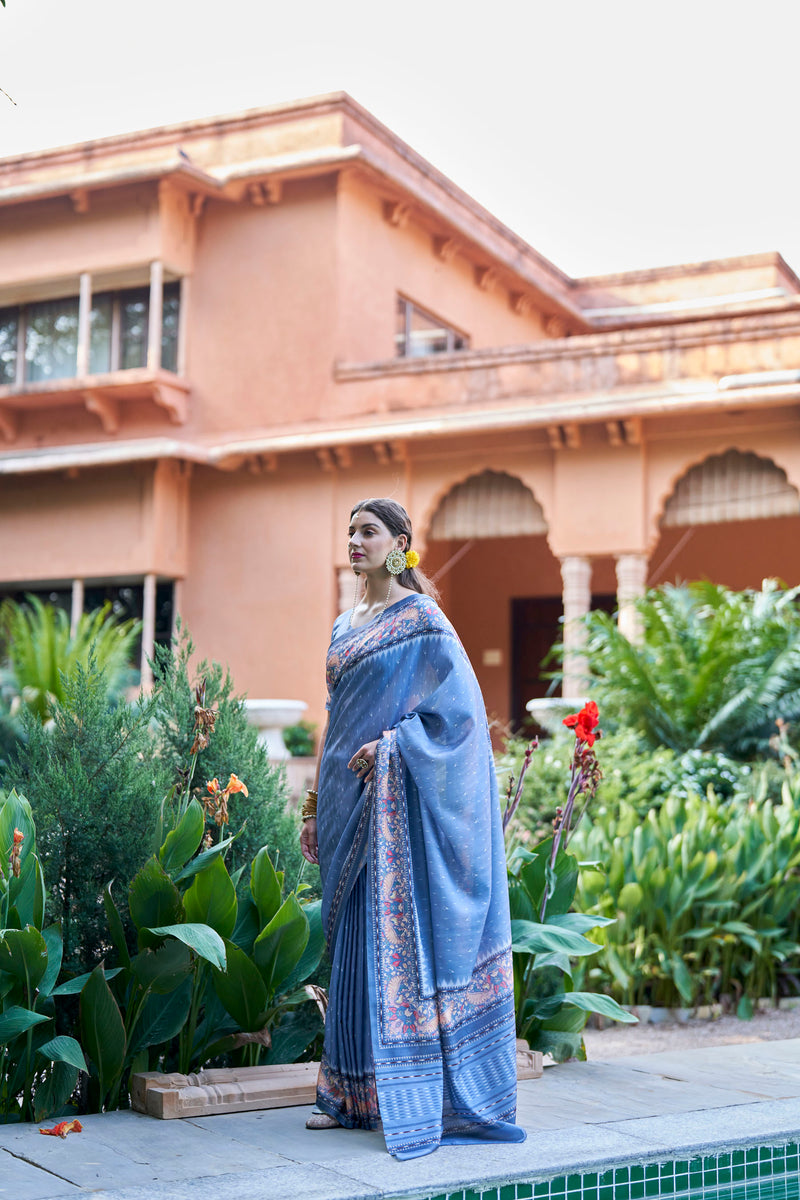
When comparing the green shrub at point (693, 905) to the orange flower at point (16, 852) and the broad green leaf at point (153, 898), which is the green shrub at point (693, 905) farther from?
the orange flower at point (16, 852)

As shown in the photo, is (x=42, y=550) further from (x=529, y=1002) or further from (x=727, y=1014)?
(x=529, y=1002)

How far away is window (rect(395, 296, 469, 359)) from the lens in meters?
14.8

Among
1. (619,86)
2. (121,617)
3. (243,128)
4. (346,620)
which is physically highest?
(243,128)

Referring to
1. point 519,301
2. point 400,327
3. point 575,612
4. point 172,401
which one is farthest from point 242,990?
point 519,301

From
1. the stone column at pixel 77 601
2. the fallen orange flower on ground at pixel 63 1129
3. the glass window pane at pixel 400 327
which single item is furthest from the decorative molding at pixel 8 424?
the fallen orange flower on ground at pixel 63 1129

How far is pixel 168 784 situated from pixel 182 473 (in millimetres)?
10838

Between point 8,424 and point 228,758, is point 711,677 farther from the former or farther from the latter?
point 8,424

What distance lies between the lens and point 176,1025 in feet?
11.5

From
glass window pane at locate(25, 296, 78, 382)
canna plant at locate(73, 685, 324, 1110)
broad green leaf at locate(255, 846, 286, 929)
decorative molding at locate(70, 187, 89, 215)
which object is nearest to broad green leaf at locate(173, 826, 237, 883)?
canna plant at locate(73, 685, 324, 1110)

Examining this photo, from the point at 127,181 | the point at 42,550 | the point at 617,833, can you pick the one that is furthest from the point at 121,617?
the point at 617,833

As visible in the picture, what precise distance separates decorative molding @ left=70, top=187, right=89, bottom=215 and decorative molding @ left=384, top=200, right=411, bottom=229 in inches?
128

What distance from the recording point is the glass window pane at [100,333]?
49.4ft

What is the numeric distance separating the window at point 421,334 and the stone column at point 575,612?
319 cm

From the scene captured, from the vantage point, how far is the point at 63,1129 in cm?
311
